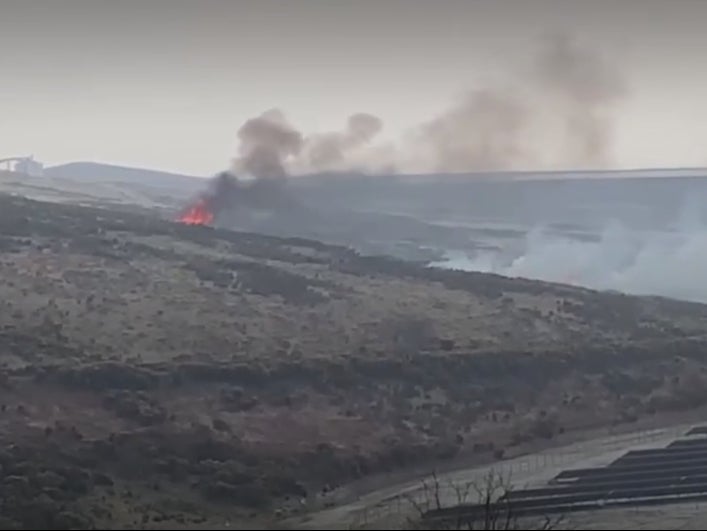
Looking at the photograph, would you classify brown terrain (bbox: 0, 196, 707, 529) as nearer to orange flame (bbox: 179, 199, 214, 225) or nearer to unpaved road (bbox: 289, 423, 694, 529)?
unpaved road (bbox: 289, 423, 694, 529)

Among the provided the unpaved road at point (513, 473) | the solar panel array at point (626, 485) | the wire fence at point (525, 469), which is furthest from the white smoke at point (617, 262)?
the solar panel array at point (626, 485)

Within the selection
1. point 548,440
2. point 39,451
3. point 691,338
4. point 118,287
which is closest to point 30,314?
point 118,287

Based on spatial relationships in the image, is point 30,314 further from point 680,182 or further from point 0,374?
point 680,182

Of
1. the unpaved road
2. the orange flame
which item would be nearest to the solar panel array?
the unpaved road

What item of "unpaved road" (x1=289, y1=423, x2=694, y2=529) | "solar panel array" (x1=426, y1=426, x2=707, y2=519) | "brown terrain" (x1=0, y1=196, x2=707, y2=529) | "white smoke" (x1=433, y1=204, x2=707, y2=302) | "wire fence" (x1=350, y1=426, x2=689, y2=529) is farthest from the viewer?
"white smoke" (x1=433, y1=204, x2=707, y2=302)

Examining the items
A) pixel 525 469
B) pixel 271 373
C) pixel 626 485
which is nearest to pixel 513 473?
pixel 525 469

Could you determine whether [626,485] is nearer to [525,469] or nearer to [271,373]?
[525,469]
